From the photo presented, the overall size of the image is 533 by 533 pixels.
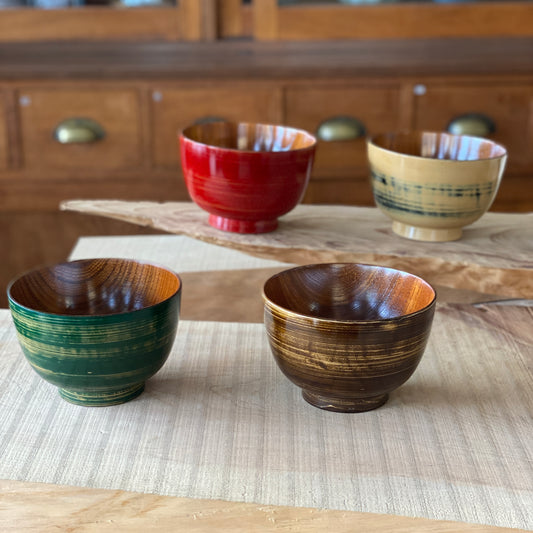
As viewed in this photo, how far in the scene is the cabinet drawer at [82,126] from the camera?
145cm

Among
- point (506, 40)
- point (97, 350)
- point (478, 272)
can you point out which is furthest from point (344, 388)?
point (506, 40)

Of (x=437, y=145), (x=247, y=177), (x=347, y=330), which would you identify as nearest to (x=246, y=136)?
(x=247, y=177)

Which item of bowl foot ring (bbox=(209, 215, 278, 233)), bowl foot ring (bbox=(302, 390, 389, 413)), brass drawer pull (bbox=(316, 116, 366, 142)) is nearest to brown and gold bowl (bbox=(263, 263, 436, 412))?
bowl foot ring (bbox=(302, 390, 389, 413))

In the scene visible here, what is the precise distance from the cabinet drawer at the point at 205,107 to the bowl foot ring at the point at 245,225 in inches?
26.2

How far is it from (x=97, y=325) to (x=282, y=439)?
148mm

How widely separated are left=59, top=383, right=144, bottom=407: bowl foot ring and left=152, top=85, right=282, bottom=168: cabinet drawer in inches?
37.8

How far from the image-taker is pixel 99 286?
60 centimetres

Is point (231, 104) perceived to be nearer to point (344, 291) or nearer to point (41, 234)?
point (41, 234)

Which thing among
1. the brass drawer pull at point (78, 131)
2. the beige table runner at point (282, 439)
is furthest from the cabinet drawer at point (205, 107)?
the beige table runner at point (282, 439)

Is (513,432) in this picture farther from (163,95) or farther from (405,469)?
(163,95)

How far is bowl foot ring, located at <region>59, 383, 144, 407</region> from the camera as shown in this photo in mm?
549

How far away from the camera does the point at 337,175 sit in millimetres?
1498

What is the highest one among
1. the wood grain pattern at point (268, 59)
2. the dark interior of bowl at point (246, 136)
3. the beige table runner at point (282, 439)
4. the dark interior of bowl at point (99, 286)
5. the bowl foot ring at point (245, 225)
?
the wood grain pattern at point (268, 59)

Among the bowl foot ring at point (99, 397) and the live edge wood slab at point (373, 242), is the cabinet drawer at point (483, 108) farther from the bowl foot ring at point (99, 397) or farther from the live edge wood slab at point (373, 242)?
the bowl foot ring at point (99, 397)
